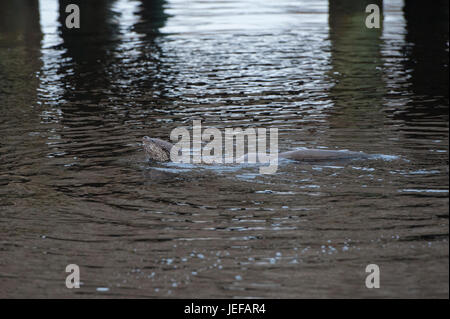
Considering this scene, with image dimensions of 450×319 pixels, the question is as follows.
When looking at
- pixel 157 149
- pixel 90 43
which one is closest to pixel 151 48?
pixel 90 43

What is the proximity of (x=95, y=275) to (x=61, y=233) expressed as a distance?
1.35 m

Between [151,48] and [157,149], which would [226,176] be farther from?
[151,48]

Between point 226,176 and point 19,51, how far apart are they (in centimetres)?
1660

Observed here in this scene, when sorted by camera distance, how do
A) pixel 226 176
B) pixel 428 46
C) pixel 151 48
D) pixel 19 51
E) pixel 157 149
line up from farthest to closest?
pixel 19 51
pixel 151 48
pixel 428 46
pixel 157 149
pixel 226 176

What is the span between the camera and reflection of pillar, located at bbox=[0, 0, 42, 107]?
18.9m

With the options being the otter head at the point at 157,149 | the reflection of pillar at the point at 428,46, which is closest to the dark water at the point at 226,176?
the reflection of pillar at the point at 428,46

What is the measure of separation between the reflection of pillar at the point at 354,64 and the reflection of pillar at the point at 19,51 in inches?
302

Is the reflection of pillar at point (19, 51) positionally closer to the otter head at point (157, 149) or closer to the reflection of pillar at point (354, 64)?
the otter head at point (157, 149)

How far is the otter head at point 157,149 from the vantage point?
1211cm

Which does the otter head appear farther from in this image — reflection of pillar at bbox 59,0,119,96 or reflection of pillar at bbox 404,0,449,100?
reflection of pillar at bbox 404,0,449,100

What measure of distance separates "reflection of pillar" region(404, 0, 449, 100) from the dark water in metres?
0.09

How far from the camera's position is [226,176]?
35.7 feet

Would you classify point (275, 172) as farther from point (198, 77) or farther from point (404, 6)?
point (404, 6)

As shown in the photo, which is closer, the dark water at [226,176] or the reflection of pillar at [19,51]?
the dark water at [226,176]
